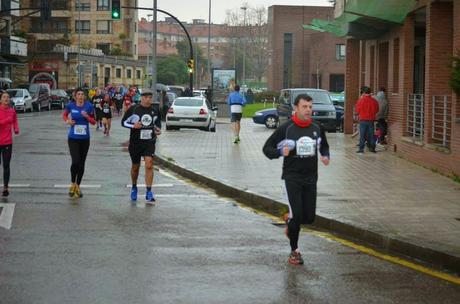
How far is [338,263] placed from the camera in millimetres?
9023

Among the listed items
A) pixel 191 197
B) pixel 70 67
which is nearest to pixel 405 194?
pixel 191 197

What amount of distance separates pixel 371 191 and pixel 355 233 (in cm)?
375

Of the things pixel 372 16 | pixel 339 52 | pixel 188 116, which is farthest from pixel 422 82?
pixel 339 52

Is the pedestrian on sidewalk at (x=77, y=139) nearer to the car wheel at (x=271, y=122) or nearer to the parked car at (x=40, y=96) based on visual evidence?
the car wheel at (x=271, y=122)

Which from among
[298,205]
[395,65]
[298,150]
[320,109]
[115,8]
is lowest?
[298,205]

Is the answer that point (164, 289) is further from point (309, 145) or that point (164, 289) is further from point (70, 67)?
point (70, 67)

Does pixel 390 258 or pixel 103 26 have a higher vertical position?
pixel 103 26

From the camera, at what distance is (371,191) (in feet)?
47.1

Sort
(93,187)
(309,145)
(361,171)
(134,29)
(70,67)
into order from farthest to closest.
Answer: (134,29) → (70,67) → (361,171) → (93,187) → (309,145)

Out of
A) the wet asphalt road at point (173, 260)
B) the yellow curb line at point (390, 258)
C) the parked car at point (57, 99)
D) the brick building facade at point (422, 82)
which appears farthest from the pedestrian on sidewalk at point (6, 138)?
the parked car at point (57, 99)

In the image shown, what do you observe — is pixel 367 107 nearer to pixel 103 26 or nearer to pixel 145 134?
pixel 145 134

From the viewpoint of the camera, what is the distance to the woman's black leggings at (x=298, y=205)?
354 inches

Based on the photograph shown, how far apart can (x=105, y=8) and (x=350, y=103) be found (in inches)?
3038

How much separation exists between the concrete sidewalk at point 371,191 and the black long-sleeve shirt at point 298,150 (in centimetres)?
154
